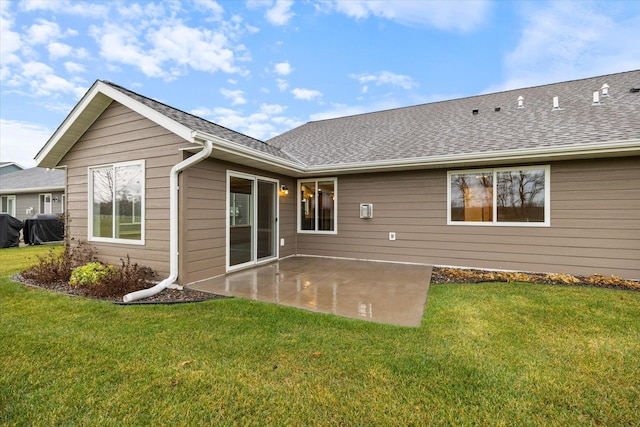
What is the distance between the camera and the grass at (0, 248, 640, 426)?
6.11 feet

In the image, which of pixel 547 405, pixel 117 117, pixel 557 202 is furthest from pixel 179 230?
pixel 557 202

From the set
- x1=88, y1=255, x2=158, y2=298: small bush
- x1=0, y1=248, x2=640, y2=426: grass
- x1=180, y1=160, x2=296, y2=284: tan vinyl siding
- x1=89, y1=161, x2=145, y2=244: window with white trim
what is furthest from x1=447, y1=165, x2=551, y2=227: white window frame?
x1=89, y1=161, x2=145, y2=244: window with white trim

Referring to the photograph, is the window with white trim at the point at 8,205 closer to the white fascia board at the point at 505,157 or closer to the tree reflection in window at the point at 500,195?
the white fascia board at the point at 505,157

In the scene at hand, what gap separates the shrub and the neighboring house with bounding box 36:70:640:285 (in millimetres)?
290

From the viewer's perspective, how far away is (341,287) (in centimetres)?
480

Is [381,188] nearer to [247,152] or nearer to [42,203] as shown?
[247,152]

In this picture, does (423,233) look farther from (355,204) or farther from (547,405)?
(547,405)

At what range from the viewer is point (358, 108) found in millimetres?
19281

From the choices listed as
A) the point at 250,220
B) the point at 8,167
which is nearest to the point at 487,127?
the point at 250,220

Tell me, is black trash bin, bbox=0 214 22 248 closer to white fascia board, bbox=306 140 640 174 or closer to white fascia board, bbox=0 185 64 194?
white fascia board, bbox=0 185 64 194

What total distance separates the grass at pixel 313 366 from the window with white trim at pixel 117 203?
5.81 feet

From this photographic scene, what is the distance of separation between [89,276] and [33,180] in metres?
15.5

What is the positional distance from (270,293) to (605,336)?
402cm

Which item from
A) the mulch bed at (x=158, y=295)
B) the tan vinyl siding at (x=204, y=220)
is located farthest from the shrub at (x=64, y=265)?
the tan vinyl siding at (x=204, y=220)
